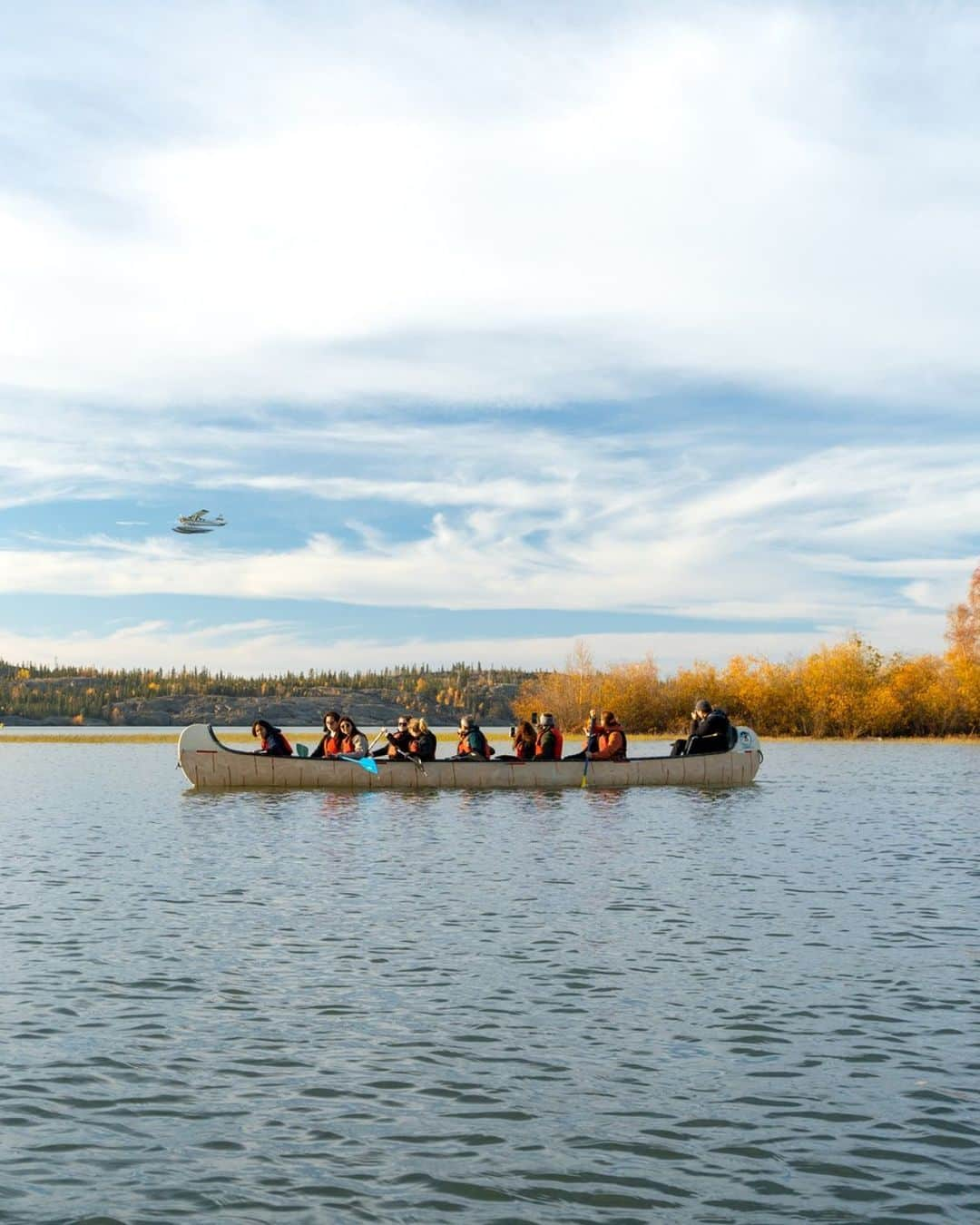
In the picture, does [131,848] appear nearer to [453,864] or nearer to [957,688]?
[453,864]

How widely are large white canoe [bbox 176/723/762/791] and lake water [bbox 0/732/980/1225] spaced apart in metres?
15.0

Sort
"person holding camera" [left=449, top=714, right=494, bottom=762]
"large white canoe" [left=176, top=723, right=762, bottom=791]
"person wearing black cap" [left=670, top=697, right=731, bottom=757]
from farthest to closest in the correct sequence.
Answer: "person wearing black cap" [left=670, top=697, right=731, bottom=757]
"person holding camera" [left=449, top=714, right=494, bottom=762]
"large white canoe" [left=176, top=723, right=762, bottom=791]

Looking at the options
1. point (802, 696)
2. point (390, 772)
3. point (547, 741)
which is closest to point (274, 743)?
point (390, 772)

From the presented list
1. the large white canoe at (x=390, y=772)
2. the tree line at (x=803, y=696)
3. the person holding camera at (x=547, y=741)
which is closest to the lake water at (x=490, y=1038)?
the large white canoe at (x=390, y=772)

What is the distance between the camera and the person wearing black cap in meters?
42.3

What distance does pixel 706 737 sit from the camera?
42.3 meters

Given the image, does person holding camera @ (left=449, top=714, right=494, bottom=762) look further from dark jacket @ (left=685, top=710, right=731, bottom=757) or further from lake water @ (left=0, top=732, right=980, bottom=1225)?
lake water @ (left=0, top=732, right=980, bottom=1225)

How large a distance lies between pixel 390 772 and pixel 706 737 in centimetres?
1029

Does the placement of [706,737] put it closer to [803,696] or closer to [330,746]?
[330,746]

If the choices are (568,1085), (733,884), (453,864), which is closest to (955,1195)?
(568,1085)

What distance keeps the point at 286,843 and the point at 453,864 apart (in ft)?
15.2

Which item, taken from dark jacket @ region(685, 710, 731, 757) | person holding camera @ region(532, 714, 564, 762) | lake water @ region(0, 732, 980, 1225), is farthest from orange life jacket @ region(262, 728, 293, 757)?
lake water @ region(0, 732, 980, 1225)

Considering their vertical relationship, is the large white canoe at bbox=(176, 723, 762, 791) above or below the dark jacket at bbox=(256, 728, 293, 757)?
below

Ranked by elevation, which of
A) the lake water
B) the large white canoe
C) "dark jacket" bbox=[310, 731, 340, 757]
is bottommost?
the lake water
